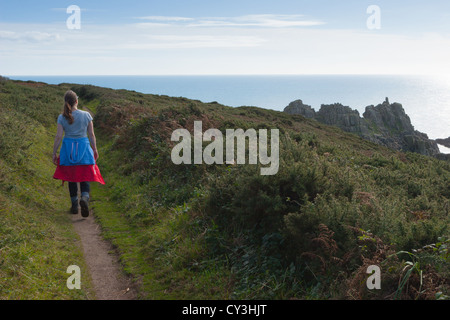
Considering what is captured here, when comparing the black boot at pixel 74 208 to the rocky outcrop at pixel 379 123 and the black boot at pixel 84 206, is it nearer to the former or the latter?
the black boot at pixel 84 206

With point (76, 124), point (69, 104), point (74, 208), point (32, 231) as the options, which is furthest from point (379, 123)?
point (32, 231)

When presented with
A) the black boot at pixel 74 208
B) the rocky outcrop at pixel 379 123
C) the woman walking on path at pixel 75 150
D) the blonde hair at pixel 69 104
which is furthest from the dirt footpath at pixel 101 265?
the rocky outcrop at pixel 379 123

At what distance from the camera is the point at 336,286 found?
5.00 m

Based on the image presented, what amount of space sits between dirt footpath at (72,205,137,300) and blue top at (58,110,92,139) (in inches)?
88.0

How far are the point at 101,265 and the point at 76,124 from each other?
363cm

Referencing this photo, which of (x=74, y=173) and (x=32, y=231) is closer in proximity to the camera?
(x=32, y=231)

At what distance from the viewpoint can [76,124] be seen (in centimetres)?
859

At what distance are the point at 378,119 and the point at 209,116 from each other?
88.8m

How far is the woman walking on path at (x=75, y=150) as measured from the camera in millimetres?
8508

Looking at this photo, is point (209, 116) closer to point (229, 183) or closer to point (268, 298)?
point (229, 183)

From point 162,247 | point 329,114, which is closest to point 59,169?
point 162,247

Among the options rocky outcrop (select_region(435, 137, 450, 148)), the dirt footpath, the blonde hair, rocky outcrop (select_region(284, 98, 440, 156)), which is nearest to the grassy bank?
the dirt footpath

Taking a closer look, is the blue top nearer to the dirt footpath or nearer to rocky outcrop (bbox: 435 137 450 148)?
the dirt footpath

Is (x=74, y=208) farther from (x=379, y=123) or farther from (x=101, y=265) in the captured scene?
(x=379, y=123)
